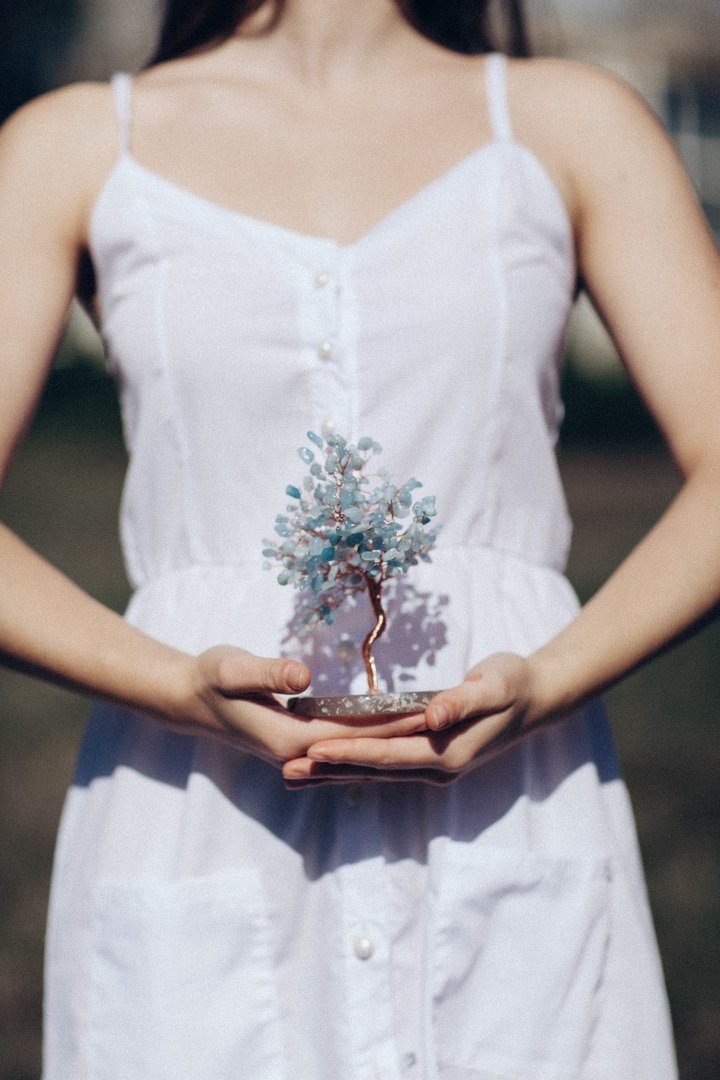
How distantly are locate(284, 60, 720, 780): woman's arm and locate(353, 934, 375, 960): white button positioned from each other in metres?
0.24

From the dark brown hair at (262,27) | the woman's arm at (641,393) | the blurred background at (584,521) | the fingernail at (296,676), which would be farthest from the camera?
the blurred background at (584,521)

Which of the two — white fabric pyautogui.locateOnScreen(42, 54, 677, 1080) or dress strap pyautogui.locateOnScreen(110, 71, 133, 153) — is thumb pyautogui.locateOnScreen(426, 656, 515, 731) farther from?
dress strap pyautogui.locateOnScreen(110, 71, 133, 153)

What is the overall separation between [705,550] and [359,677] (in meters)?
0.45

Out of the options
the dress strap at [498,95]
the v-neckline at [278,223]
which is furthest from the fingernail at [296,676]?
the dress strap at [498,95]

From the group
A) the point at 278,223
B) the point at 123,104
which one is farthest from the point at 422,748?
the point at 123,104

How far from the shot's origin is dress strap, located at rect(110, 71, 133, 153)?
1.95m

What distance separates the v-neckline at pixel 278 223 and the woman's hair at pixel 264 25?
12.5 inches

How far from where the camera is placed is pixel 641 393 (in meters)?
1.92

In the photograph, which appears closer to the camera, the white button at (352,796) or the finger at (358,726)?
the finger at (358,726)

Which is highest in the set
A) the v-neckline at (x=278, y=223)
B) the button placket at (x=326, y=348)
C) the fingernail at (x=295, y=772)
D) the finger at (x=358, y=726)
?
the v-neckline at (x=278, y=223)

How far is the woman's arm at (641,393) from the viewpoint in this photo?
160 cm

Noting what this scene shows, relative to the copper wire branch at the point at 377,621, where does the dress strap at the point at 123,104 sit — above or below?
above

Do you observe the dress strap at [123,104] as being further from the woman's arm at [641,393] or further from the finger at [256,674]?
the finger at [256,674]

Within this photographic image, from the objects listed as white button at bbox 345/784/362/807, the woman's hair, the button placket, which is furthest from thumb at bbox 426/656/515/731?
the woman's hair
